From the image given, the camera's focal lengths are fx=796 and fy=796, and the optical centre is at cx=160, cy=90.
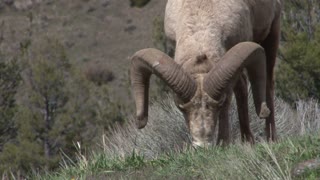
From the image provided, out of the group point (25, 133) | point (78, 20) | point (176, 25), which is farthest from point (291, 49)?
point (78, 20)

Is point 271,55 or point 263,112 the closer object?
point 263,112

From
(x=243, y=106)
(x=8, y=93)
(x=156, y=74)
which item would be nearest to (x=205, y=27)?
(x=156, y=74)

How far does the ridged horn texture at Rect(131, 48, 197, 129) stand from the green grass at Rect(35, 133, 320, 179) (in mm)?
1435

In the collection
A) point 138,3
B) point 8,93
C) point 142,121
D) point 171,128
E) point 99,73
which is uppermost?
point 142,121

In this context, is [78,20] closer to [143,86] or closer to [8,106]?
[8,106]

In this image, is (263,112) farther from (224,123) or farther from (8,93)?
(8,93)

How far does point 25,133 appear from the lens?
28844 millimetres

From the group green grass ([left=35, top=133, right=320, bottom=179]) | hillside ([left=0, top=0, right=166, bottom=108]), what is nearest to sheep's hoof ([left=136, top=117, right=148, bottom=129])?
green grass ([left=35, top=133, right=320, bottom=179])

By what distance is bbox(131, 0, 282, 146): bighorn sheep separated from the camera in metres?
8.84

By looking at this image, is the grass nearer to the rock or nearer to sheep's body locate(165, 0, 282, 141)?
sheep's body locate(165, 0, 282, 141)

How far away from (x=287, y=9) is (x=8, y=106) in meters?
12.0

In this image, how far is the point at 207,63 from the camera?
912cm

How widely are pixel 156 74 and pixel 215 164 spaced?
10.4 ft

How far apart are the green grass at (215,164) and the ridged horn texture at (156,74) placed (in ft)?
4.71
